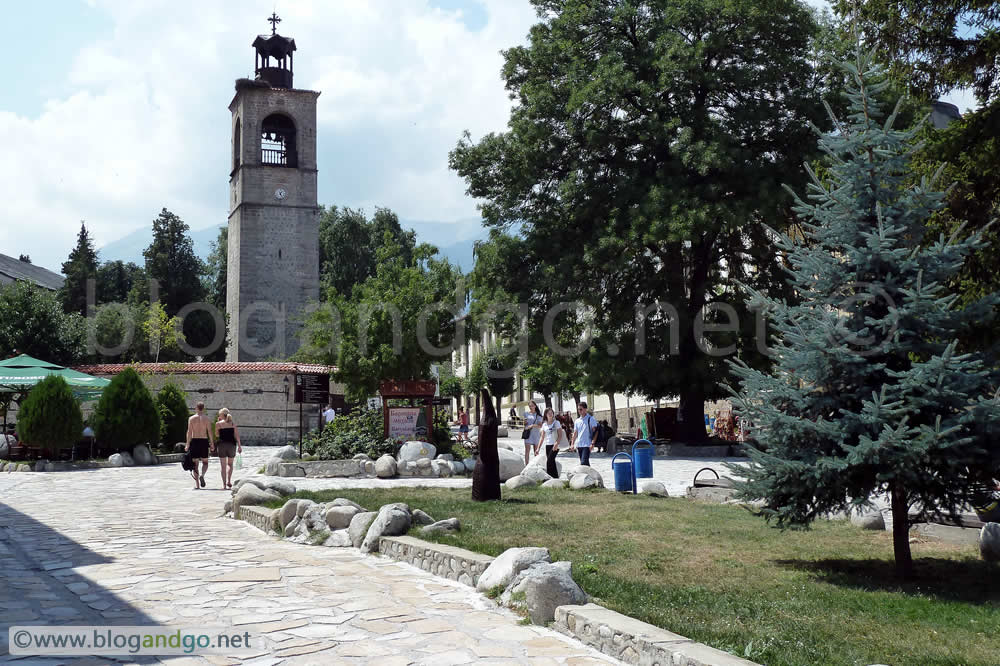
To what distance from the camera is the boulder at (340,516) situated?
32.2ft

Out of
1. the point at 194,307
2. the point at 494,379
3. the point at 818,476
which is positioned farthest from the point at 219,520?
the point at 494,379

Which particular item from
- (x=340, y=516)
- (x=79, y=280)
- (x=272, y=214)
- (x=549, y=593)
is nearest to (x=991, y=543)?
(x=549, y=593)

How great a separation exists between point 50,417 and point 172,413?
4.86 meters

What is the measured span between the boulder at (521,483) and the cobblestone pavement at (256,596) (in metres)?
4.64

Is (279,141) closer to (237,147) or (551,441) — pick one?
(237,147)

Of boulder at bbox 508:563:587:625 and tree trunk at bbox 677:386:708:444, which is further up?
tree trunk at bbox 677:386:708:444

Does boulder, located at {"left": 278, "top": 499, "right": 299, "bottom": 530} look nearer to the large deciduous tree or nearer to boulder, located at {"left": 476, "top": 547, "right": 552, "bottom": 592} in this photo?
boulder, located at {"left": 476, "top": 547, "right": 552, "bottom": 592}

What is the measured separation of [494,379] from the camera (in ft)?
219

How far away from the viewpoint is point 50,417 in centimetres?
2134

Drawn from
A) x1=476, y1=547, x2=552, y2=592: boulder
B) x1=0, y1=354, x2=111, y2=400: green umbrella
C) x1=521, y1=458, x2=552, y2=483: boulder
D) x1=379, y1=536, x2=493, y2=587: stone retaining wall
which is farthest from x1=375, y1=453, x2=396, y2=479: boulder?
x1=476, y1=547, x2=552, y2=592: boulder

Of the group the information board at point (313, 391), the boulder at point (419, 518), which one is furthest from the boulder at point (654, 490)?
the information board at point (313, 391)

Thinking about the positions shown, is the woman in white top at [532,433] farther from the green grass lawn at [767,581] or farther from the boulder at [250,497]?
the green grass lawn at [767,581]

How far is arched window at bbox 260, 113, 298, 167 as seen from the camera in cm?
5059

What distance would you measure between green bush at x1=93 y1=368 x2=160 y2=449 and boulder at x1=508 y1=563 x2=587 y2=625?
19955 millimetres
